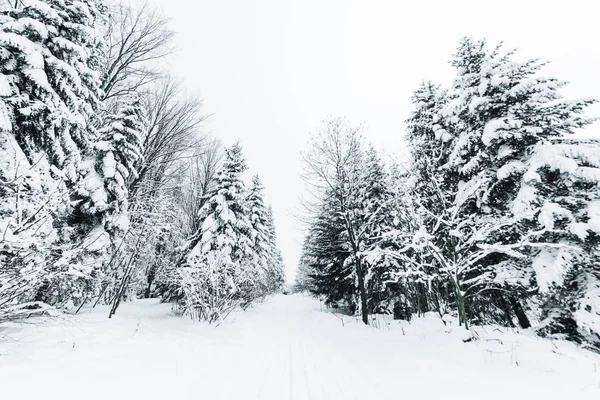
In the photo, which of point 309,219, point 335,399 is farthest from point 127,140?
point 335,399

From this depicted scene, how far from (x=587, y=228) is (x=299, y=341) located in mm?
8771

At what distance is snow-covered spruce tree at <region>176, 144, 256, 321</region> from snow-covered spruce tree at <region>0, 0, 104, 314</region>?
4.85 meters

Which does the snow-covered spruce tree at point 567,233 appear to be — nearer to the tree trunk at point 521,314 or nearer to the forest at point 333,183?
the forest at point 333,183

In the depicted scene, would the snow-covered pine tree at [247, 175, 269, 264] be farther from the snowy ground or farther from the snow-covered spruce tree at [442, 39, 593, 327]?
the snow-covered spruce tree at [442, 39, 593, 327]

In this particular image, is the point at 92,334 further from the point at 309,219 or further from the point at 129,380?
the point at 309,219

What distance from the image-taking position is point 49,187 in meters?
5.91

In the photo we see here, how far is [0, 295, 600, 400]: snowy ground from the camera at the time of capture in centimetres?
356

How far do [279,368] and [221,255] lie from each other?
7.88m

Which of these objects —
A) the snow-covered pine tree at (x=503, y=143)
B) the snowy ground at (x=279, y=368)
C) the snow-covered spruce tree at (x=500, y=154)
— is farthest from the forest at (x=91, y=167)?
the snow-covered pine tree at (x=503, y=143)

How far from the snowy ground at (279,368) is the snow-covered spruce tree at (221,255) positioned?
392 cm

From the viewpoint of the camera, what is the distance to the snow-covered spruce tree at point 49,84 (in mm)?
6336

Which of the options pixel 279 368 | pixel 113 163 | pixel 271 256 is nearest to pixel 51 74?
pixel 113 163

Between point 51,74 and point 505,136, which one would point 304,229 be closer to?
point 505,136

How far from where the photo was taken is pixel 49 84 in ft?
22.4
